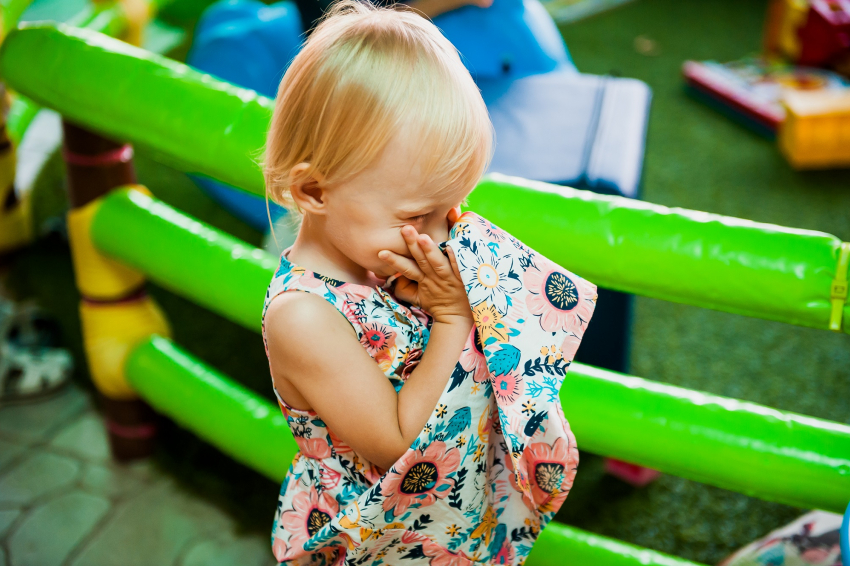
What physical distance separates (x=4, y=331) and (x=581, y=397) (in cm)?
176

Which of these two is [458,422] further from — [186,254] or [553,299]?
[186,254]

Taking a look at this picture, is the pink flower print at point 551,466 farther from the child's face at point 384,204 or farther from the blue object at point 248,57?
the blue object at point 248,57

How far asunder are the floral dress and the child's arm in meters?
0.02

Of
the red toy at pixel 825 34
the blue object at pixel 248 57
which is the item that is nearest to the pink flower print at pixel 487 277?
the blue object at pixel 248 57

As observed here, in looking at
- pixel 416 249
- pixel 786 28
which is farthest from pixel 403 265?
pixel 786 28

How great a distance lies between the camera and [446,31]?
82.4 inches

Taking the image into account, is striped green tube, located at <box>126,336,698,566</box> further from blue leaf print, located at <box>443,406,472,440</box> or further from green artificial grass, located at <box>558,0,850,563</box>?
blue leaf print, located at <box>443,406,472,440</box>

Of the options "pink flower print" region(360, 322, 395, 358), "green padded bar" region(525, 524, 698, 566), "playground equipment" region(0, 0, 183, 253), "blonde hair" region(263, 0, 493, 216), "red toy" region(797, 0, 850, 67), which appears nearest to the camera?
"blonde hair" region(263, 0, 493, 216)

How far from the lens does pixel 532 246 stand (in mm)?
1038

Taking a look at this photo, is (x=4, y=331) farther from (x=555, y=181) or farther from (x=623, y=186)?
(x=623, y=186)

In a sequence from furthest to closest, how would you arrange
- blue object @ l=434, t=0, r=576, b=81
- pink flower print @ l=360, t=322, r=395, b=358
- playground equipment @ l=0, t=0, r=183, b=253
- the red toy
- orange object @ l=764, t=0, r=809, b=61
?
1. orange object @ l=764, t=0, r=809, b=61
2. the red toy
3. playground equipment @ l=0, t=0, r=183, b=253
4. blue object @ l=434, t=0, r=576, b=81
5. pink flower print @ l=360, t=322, r=395, b=358

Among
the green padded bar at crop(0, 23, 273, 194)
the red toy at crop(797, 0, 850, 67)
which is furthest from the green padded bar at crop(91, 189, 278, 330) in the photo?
the red toy at crop(797, 0, 850, 67)

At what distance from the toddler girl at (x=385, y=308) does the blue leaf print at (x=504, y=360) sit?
0.02 metres

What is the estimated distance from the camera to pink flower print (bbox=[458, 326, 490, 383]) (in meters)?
0.78
